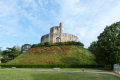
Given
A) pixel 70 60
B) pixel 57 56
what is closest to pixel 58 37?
pixel 57 56

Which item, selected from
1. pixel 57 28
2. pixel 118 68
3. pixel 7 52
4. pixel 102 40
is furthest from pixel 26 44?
pixel 118 68

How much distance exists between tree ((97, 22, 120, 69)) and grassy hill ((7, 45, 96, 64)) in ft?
32.8

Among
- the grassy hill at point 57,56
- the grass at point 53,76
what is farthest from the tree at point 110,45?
the grassy hill at point 57,56

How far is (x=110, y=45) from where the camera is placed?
20.2m

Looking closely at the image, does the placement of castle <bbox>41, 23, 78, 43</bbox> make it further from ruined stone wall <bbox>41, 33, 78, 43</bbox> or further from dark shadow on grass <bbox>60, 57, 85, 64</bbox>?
dark shadow on grass <bbox>60, 57, 85, 64</bbox>

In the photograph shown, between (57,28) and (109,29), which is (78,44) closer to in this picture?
(57,28)

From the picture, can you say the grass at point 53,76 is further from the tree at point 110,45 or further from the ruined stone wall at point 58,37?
the ruined stone wall at point 58,37

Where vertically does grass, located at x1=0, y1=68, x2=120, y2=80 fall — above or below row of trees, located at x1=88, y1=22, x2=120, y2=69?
below

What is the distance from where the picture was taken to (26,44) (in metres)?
64.9

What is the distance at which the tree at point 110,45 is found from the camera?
65.2ft

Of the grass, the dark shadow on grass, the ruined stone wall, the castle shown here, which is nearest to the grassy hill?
the dark shadow on grass

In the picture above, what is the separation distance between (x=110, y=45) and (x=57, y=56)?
18611 millimetres

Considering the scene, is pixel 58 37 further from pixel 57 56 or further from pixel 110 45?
pixel 110 45

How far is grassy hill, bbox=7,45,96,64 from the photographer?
31.3 metres
